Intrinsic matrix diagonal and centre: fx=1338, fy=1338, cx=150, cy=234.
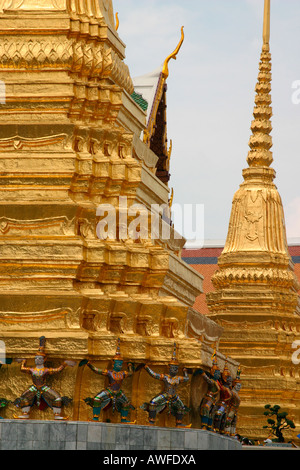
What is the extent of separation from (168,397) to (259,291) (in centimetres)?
1343

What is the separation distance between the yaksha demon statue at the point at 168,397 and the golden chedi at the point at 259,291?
11.8 m

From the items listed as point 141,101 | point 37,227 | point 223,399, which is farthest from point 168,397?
point 141,101

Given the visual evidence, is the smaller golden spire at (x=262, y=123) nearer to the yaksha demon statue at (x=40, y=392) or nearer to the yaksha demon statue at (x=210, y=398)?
the yaksha demon statue at (x=210, y=398)

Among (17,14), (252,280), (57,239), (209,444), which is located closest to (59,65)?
Answer: (17,14)

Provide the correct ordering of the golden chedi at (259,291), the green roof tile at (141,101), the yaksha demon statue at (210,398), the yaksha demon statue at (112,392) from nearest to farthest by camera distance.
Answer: the yaksha demon statue at (112,392) < the yaksha demon statue at (210,398) < the green roof tile at (141,101) < the golden chedi at (259,291)

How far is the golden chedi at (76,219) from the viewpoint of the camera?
21.9 meters

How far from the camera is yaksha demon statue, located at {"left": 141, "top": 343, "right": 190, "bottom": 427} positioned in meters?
22.0

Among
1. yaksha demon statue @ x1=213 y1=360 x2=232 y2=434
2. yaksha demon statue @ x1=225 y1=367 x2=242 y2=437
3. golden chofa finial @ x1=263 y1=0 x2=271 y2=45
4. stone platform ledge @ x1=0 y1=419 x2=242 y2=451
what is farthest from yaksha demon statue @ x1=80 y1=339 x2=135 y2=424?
golden chofa finial @ x1=263 y1=0 x2=271 y2=45

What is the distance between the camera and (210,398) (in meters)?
23.2

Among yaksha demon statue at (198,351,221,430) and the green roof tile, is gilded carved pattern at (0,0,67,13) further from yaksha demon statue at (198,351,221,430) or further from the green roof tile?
the green roof tile

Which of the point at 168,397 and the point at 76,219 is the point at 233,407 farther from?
the point at 76,219

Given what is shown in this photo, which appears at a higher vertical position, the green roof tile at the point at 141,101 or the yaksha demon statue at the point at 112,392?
the green roof tile at the point at 141,101

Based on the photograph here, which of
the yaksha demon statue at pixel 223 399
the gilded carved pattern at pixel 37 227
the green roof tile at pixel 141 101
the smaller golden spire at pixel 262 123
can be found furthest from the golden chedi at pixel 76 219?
the smaller golden spire at pixel 262 123

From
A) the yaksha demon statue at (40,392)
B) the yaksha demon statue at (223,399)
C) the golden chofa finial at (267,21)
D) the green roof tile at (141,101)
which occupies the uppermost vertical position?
the golden chofa finial at (267,21)
